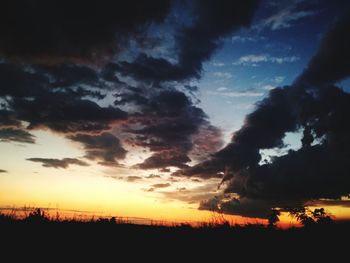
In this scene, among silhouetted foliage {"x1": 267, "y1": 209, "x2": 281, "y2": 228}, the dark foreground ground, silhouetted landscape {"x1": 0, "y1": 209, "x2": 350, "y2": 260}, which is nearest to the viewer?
the dark foreground ground

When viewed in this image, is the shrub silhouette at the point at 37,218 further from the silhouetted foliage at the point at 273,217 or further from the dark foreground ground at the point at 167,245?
the silhouetted foliage at the point at 273,217

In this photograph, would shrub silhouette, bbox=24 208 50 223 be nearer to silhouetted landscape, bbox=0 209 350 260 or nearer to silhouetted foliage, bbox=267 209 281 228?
silhouetted landscape, bbox=0 209 350 260

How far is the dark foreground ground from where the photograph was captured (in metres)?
13.4

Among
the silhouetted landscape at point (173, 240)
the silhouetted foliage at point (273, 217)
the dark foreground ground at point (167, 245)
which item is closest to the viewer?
the dark foreground ground at point (167, 245)

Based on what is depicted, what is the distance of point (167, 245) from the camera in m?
15.8

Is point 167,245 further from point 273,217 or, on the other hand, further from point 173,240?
point 273,217

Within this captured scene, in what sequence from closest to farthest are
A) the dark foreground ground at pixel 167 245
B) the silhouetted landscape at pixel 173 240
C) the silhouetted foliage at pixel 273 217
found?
the dark foreground ground at pixel 167 245 → the silhouetted landscape at pixel 173 240 → the silhouetted foliage at pixel 273 217

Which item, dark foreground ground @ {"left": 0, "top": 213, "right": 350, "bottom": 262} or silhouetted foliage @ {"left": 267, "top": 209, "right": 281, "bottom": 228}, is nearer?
dark foreground ground @ {"left": 0, "top": 213, "right": 350, "bottom": 262}

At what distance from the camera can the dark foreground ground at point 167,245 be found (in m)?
13.4

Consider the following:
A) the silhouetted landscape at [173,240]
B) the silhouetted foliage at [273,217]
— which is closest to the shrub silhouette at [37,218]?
the silhouetted landscape at [173,240]

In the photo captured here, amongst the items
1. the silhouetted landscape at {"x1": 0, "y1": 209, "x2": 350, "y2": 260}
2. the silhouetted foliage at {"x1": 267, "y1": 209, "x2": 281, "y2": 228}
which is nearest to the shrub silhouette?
the silhouetted landscape at {"x1": 0, "y1": 209, "x2": 350, "y2": 260}

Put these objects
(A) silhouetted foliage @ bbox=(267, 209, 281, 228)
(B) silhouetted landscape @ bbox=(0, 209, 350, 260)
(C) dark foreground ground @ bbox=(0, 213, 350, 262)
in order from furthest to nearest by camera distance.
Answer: (A) silhouetted foliage @ bbox=(267, 209, 281, 228) < (B) silhouetted landscape @ bbox=(0, 209, 350, 260) < (C) dark foreground ground @ bbox=(0, 213, 350, 262)

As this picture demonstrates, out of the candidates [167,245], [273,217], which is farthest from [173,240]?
[273,217]

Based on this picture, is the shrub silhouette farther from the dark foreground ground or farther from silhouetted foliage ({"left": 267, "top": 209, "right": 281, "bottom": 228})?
silhouetted foliage ({"left": 267, "top": 209, "right": 281, "bottom": 228})
